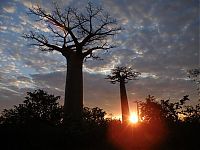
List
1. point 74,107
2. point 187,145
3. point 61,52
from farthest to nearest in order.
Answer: point 61,52 < point 74,107 < point 187,145

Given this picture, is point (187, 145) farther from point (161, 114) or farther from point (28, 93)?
point (28, 93)

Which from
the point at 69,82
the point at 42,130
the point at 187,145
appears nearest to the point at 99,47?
the point at 69,82

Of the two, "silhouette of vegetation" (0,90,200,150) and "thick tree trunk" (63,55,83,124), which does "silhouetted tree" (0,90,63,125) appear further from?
"thick tree trunk" (63,55,83,124)

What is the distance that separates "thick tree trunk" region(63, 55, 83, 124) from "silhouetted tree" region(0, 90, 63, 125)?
1.77 m

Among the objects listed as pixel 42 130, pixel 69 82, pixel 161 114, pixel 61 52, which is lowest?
pixel 42 130

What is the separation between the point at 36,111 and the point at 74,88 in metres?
3.48

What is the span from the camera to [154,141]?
236 inches

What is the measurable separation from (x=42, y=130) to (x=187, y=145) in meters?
3.07

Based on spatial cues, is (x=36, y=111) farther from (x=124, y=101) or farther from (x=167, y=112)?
(x=124, y=101)

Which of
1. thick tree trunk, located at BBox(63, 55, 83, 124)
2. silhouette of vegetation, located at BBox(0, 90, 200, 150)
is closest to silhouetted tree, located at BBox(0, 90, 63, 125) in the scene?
silhouette of vegetation, located at BBox(0, 90, 200, 150)

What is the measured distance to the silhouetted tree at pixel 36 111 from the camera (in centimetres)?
787

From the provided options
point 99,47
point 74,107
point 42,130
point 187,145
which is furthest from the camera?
point 99,47

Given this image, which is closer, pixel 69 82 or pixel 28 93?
pixel 28 93

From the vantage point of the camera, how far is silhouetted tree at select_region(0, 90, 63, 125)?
7872 millimetres
